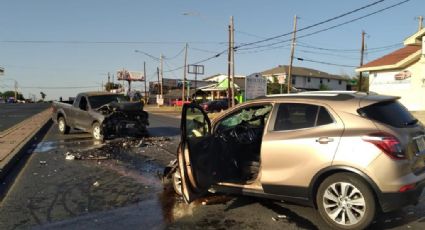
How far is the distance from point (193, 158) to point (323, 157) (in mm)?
1759

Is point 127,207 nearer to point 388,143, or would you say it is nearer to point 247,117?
point 247,117

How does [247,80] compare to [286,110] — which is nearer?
[286,110]

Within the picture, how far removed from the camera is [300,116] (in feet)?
19.4

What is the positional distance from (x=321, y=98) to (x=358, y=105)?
527mm

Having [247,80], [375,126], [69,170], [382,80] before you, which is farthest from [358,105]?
[382,80]

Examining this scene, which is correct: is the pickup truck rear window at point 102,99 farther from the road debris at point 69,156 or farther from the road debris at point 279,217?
the road debris at point 279,217

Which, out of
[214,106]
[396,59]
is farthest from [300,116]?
[214,106]

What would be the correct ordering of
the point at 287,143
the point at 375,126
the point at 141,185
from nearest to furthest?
the point at 375,126, the point at 287,143, the point at 141,185

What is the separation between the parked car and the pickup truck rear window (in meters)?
11.1

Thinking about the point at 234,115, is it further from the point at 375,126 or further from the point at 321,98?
the point at 375,126

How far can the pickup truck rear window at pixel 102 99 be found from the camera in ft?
55.9

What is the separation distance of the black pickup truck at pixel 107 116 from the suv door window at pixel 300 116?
1086 centimetres

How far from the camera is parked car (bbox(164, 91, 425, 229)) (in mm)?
5145

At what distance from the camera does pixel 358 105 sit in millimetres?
5531
